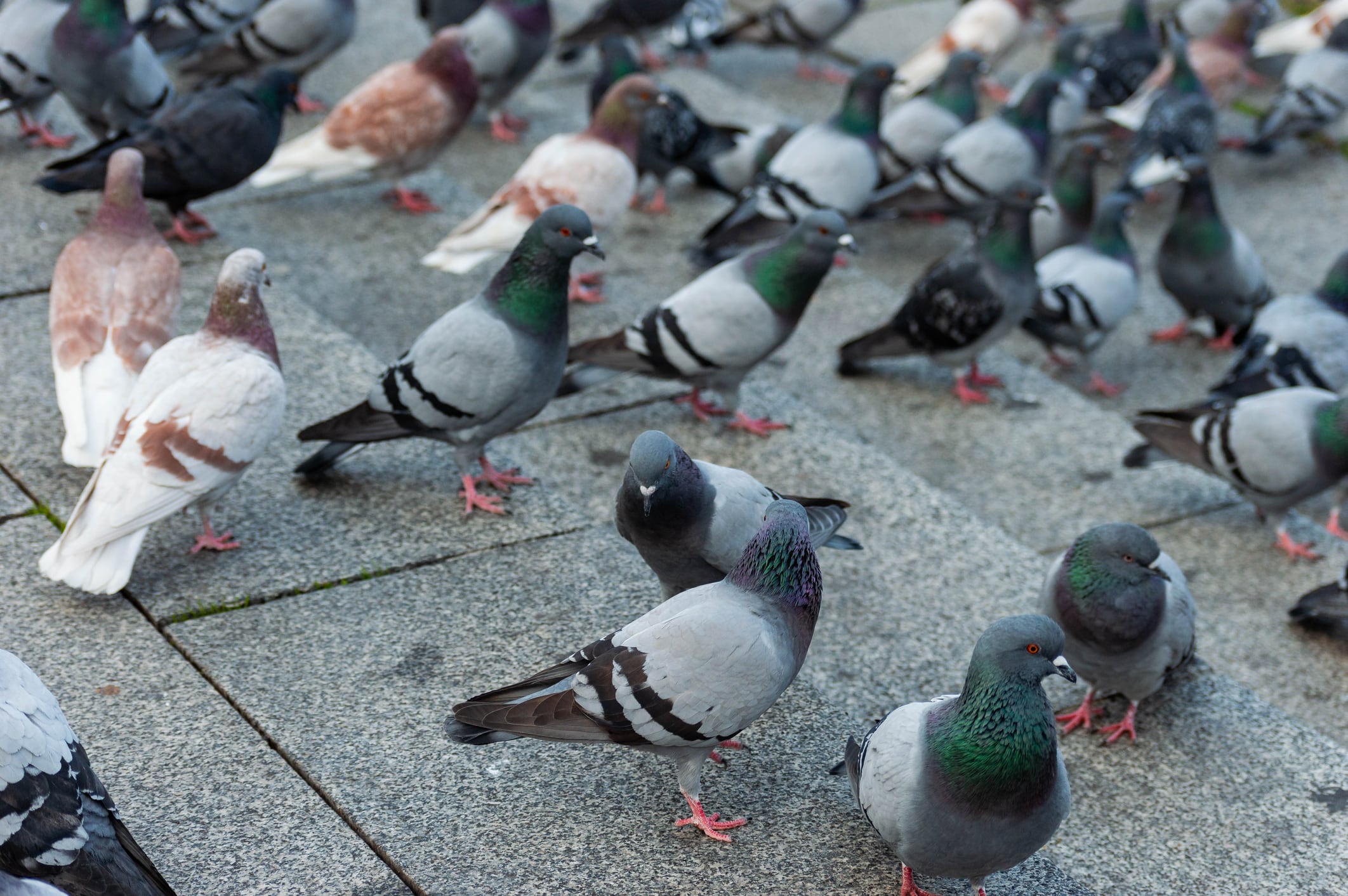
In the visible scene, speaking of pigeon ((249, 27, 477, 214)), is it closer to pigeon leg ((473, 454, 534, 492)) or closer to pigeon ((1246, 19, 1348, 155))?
pigeon leg ((473, 454, 534, 492))

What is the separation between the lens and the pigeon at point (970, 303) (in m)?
7.50

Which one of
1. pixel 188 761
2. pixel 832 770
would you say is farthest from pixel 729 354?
pixel 188 761

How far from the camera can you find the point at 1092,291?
806 centimetres

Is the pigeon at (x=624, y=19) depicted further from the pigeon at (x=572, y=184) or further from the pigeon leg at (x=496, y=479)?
the pigeon leg at (x=496, y=479)

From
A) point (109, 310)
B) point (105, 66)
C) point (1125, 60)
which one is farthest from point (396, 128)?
point (1125, 60)

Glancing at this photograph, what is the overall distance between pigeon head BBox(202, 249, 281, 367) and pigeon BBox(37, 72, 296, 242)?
7.68ft

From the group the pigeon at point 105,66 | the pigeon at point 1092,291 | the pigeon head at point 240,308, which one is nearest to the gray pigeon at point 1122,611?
the pigeon head at point 240,308

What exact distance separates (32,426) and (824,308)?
4.54 metres

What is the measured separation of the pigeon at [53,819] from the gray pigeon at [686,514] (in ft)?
5.78

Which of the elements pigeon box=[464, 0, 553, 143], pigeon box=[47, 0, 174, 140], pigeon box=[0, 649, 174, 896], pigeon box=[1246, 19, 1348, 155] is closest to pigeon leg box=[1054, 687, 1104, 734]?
pigeon box=[0, 649, 174, 896]

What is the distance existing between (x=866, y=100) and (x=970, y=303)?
2.16 m

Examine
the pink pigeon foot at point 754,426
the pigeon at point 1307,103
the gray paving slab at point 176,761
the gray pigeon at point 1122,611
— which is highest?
the gray paving slab at point 176,761

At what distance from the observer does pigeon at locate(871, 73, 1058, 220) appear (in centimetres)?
940

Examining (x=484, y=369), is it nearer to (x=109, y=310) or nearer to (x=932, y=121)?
(x=109, y=310)
